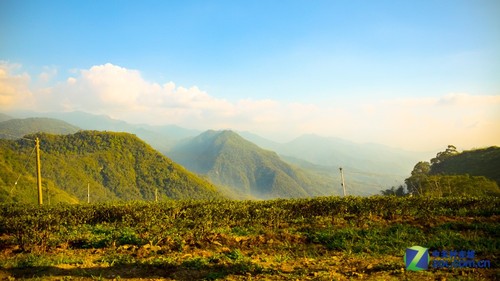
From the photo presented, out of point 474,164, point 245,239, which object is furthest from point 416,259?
point 474,164

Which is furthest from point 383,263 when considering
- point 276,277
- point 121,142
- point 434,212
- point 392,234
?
point 121,142

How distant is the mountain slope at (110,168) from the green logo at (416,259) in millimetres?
91034

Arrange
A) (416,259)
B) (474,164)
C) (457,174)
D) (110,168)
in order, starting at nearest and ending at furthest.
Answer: (416,259) → (457,174) → (474,164) → (110,168)

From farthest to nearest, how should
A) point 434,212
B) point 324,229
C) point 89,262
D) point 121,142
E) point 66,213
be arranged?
point 121,142 < point 434,212 < point 66,213 < point 324,229 < point 89,262

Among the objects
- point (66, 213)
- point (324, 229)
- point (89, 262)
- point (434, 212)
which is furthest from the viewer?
point (434, 212)

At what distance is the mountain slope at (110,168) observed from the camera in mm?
90312

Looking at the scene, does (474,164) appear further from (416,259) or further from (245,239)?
(245,239)

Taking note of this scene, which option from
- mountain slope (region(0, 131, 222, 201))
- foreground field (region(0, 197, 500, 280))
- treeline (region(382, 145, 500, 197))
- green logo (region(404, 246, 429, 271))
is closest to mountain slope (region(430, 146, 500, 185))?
treeline (region(382, 145, 500, 197))

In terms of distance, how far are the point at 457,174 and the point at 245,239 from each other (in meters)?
66.6

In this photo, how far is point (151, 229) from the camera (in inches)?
491

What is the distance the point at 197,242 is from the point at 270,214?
Result: 5.51 m

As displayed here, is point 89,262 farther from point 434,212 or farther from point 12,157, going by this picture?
point 12,157

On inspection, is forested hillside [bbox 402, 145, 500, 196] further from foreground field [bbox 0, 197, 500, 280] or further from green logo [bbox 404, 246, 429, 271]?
green logo [bbox 404, 246, 429, 271]

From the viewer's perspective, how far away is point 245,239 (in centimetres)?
1062
